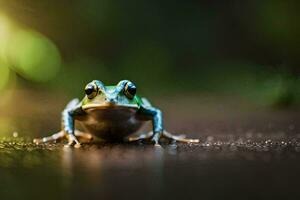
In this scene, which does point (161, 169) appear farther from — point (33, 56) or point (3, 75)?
point (3, 75)

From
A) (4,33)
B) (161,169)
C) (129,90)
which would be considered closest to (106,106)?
(129,90)

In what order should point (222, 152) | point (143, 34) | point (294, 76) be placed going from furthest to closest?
point (143, 34) → point (294, 76) → point (222, 152)

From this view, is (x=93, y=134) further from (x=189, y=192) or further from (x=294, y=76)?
(x=294, y=76)

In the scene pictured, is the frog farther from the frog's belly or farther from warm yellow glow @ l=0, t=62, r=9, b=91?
warm yellow glow @ l=0, t=62, r=9, b=91

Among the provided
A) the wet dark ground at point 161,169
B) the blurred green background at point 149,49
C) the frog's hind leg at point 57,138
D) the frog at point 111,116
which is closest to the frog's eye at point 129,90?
the frog at point 111,116

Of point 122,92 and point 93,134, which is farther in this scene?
point 93,134

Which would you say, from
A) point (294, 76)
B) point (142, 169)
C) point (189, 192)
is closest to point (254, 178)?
point (189, 192)
